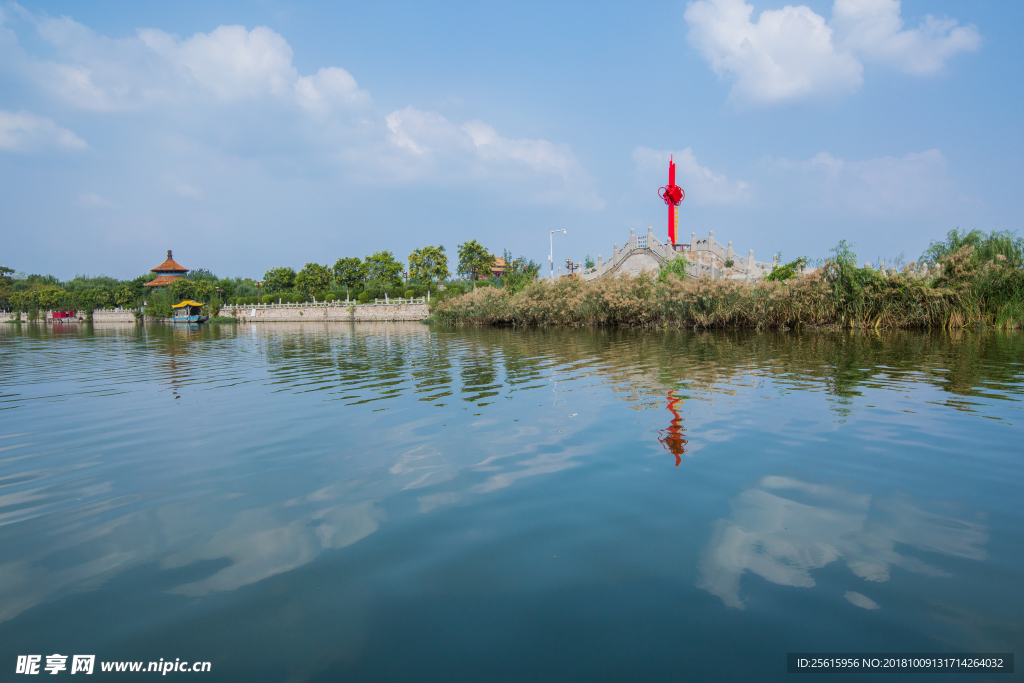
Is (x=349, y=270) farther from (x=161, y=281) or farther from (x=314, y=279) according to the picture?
(x=161, y=281)

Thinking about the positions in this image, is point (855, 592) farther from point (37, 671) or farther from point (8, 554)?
point (8, 554)

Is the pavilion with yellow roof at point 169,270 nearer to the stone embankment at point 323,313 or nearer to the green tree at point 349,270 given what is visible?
the stone embankment at point 323,313

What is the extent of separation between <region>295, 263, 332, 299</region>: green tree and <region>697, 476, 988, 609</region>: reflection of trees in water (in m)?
81.9

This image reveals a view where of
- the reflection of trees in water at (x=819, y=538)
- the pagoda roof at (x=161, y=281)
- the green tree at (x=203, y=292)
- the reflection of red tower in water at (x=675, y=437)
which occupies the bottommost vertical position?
the reflection of trees in water at (x=819, y=538)

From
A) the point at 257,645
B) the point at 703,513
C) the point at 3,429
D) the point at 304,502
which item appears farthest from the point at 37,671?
the point at 3,429

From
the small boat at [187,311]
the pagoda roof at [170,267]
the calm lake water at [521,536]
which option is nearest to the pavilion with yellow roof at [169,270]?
the pagoda roof at [170,267]

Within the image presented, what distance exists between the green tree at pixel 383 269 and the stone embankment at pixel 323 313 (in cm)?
961

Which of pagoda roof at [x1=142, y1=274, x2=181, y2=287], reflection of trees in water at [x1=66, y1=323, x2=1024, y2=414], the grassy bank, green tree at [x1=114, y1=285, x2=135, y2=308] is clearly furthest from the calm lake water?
green tree at [x1=114, y1=285, x2=135, y2=308]

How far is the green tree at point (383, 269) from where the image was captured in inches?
3155

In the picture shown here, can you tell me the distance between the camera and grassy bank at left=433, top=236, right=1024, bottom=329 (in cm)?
2141

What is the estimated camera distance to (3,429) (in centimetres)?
788

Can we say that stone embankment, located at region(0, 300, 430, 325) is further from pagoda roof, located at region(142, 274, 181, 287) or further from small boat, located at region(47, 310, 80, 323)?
small boat, located at region(47, 310, 80, 323)

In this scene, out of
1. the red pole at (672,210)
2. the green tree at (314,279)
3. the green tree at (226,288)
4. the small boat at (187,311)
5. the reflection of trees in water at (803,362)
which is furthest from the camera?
the green tree at (226,288)

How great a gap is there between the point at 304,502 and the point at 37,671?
2.04m
